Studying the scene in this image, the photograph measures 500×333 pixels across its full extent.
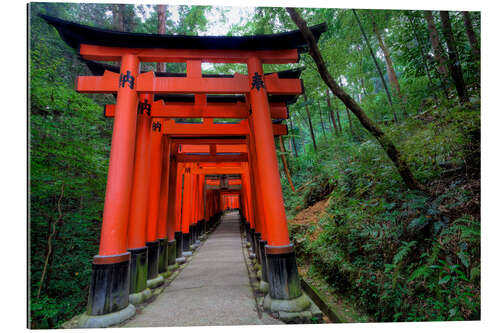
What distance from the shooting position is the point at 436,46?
398 cm

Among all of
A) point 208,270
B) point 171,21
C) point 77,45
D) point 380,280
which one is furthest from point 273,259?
point 171,21

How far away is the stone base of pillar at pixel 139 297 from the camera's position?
158 inches

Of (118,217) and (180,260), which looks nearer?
(118,217)

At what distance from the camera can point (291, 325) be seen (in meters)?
3.02

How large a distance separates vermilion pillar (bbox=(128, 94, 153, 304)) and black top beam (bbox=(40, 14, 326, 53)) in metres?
1.13

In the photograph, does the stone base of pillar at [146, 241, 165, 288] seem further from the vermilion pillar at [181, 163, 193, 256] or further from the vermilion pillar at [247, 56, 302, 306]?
the vermilion pillar at [181, 163, 193, 256]

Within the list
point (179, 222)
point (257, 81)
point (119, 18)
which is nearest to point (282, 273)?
point (257, 81)

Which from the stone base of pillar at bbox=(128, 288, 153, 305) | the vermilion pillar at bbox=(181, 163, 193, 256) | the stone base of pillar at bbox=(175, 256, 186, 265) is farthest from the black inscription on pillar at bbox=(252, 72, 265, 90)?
the vermilion pillar at bbox=(181, 163, 193, 256)

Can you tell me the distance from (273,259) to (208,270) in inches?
139

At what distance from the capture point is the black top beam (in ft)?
12.6

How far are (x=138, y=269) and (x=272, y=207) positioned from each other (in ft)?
9.01

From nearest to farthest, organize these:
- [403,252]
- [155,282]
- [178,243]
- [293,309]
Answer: [403,252] < [293,309] < [155,282] < [178,243]

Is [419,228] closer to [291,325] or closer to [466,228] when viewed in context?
[466,228]

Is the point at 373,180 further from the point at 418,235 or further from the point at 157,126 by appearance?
the point at 157,126
